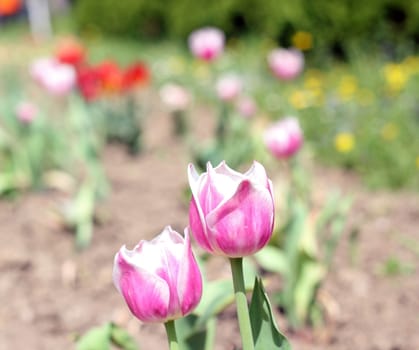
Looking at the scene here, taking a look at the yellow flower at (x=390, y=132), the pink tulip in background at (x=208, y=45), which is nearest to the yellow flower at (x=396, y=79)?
the yellow flower at (x=390, y=132)

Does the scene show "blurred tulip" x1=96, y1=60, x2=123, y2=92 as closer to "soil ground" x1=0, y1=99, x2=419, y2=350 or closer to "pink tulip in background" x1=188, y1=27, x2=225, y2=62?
"soil ground" x1=0, y1=99, x2=419, y2=350

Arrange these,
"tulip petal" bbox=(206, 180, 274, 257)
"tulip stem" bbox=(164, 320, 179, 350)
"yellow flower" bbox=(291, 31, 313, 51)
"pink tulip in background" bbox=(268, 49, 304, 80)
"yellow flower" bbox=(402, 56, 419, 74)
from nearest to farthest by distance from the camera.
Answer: "tulip petal" bbox=(206, 180, 274, 257)
"tulip stem" bbox=(164, 320, 179, 350)
"pink tulip in background" bbox=(268, 49, 304, 80)
"yellow flower" bbox=(402, 56, 419, 74)
"yellow flower" bbox=(291, 31, 313, 51)

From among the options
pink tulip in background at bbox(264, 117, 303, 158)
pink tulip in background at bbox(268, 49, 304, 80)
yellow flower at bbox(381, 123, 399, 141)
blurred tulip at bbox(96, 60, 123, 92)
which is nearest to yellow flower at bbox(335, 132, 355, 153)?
yellow flower at bbox(381, 123, 399, 141)

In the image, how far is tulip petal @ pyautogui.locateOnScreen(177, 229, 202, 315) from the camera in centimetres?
136

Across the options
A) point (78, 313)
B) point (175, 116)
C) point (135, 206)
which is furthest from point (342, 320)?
point (175, 116)

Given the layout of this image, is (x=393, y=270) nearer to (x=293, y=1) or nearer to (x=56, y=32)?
(x=293, y=1)

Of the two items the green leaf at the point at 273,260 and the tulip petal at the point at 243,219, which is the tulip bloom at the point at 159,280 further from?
the green leaf at the point at 273,260

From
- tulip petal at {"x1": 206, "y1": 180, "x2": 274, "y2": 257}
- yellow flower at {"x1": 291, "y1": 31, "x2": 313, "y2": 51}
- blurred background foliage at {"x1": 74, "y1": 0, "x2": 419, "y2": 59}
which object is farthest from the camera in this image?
blurred background foliage at {"x1": 74, "y1": 0, "x2": 419, "y2": 59}

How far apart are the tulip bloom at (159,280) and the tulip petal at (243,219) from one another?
54 millimetres

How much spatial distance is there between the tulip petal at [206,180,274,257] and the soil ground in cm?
110

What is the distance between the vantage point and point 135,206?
4273mm

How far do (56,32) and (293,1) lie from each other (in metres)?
8.65

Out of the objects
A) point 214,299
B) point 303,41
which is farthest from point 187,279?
point 303,41

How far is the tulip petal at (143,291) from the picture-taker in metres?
1.34
